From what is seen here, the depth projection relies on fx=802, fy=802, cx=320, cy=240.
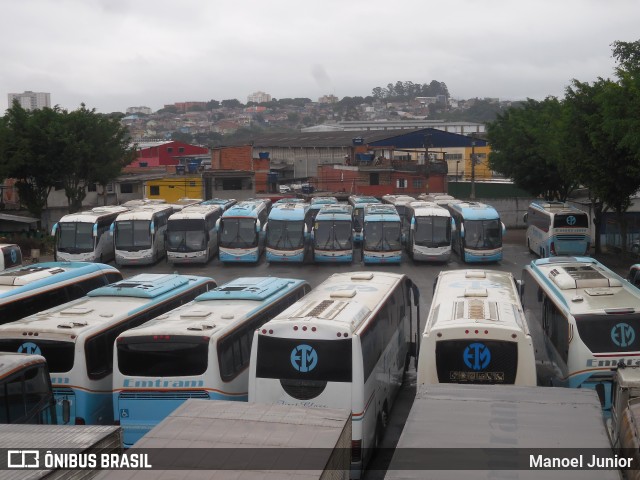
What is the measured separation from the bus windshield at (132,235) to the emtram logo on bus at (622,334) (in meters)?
22.5

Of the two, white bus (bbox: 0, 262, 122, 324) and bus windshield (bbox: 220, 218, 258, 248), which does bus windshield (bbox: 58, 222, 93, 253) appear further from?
white bus (bbox: 0, 262, 122, 324)

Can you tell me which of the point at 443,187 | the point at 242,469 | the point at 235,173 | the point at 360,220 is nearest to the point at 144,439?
the point at 242,469

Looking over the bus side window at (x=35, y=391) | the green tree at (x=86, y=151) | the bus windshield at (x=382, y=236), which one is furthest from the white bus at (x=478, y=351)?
the green tree at (x=86, y=151)

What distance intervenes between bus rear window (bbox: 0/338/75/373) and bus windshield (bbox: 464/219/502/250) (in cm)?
2236

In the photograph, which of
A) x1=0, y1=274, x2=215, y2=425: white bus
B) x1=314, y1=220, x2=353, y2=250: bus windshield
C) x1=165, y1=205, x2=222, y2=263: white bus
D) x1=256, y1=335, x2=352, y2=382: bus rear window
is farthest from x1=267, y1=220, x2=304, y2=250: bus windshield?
x1=256, y1=335, x2=352, y2=382: bus rear window

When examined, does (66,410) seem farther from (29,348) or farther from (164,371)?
(164,371)

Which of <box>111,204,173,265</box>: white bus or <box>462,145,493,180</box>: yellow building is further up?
<box>462,145,493,180</box>: yellow building

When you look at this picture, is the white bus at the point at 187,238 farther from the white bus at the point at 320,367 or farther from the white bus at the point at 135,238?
the white bus at the point at 320,367

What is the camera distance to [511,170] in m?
43.5

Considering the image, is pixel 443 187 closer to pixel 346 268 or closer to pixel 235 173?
pixel 235 173

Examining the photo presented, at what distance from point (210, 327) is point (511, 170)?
34269 mm

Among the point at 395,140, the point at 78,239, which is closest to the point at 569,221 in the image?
the point at 78,239

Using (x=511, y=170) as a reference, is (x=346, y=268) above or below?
below

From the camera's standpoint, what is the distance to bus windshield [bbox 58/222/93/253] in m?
31.5
